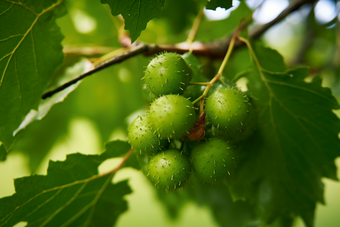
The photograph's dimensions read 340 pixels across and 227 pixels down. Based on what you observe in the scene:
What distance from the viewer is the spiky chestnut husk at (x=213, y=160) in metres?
1.56

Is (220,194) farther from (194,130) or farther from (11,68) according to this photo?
(11,68)

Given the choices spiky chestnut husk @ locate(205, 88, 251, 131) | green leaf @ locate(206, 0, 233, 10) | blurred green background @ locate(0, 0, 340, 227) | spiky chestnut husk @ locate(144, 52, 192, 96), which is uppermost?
green leaf @ locate(206, 0, 233, 10)

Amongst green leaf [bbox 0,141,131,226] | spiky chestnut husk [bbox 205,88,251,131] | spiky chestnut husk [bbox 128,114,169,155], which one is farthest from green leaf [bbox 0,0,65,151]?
spiky chestnut husk [bbox 205,88,251,131]

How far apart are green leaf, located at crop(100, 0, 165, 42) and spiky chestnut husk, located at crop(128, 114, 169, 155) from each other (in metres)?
0.46

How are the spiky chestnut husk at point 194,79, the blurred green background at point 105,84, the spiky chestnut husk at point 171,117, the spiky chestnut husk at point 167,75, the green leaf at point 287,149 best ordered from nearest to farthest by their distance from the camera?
the spiky chestnut husk at point 171,117, the spiky chestnut husk at point 167,75, the spiky chestnut husk at point 194,79, the green leaf at point 287,149, the blurred green background at point 105,84

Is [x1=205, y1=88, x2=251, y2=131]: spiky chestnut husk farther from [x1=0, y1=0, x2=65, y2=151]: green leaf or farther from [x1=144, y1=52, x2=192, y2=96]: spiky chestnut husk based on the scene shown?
[x1=0, y1=0, x2=65, y2=151]: green leaf

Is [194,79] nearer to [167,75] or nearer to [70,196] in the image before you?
[167,75]

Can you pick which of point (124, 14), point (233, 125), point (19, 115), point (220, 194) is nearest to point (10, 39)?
point (19, 115)

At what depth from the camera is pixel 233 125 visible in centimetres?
158

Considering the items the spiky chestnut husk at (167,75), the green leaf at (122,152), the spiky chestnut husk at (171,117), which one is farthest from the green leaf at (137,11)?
the green leaf at (122,152)

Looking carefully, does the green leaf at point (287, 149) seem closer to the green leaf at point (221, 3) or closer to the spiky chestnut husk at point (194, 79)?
the spiky chestnut husk at point (194, 79)

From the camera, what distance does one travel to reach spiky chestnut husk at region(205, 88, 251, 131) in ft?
5.12

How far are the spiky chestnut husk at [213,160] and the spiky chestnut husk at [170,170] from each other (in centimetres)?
7

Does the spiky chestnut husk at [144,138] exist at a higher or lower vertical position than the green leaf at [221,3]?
lower
